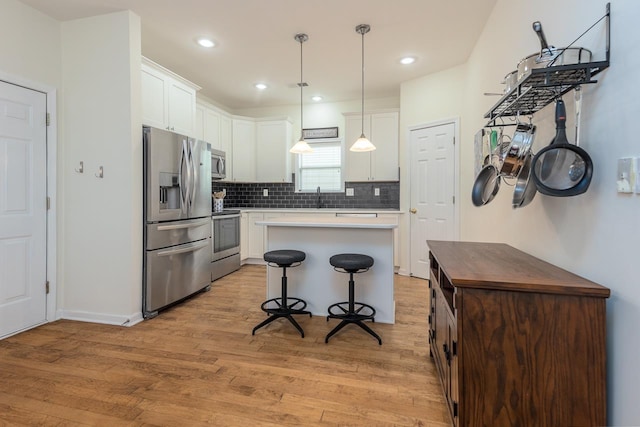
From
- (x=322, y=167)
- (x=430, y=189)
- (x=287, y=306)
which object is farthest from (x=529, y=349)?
(x=322, y=167)

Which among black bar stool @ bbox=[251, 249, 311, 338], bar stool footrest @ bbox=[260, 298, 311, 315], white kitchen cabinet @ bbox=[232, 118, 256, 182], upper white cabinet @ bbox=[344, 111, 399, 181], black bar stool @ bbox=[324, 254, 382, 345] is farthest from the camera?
white kitchen cabinet @ bbox=[232, 118, 256, 182]

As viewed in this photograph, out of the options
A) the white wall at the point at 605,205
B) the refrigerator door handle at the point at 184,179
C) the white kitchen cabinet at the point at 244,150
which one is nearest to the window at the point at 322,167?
the white kitchen cabinet at the point at 244,150

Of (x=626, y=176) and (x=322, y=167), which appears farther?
(x=322, y=167)

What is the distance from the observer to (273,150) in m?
5.35

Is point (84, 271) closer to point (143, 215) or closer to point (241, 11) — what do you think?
point (143, 215)

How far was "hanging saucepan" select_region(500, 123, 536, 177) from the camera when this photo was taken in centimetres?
153

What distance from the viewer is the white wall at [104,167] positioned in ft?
9.02

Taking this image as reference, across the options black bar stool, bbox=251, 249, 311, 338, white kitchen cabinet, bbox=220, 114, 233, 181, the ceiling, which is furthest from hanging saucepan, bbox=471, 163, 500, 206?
white kitchen cabinet, bbox=220, 114, 233, 181

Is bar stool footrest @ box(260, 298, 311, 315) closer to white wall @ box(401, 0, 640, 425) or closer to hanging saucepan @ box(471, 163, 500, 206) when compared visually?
hanging saucepan @ box(471, 163, 500, 206)

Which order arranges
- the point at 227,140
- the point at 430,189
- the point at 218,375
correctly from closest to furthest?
1. the point at 218,375
2. the point at 430,189
3. the point at 227,140

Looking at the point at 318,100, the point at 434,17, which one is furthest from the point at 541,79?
the point at 318,100

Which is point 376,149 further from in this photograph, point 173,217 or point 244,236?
point 173,217

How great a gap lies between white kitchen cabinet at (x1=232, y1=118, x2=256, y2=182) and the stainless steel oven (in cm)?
83

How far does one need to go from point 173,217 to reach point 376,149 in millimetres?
3058
